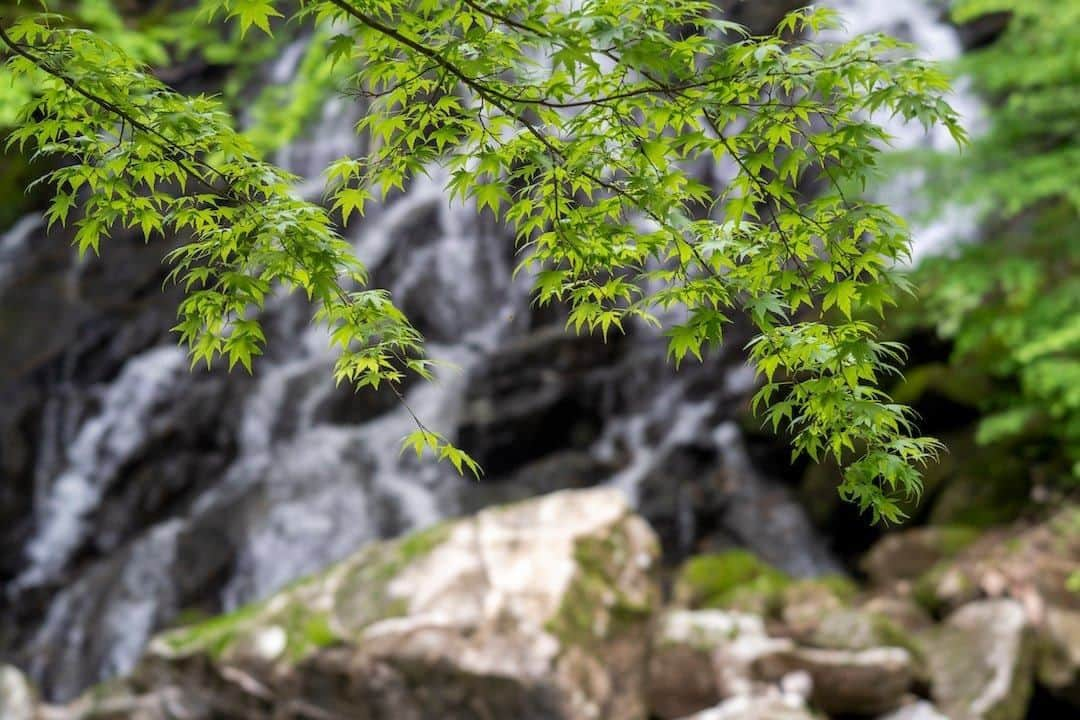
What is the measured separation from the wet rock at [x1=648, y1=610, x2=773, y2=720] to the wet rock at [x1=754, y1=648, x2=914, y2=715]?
239 mm

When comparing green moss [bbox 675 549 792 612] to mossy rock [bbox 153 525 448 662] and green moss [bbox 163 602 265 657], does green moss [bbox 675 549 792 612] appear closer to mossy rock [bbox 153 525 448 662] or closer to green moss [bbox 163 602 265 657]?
mossy rock [bbox 153 525 448 662]

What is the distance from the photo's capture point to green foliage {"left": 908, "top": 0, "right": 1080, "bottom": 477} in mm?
9555

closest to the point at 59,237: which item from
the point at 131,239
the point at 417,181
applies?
the point at 131,239

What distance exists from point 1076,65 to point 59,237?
15.5 m

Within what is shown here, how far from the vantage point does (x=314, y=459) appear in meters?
14.6

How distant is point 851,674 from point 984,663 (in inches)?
54.1

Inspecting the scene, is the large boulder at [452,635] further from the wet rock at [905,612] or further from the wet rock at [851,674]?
the wet rock at [905,612]

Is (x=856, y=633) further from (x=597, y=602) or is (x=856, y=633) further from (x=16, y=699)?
(x=16, y=699)

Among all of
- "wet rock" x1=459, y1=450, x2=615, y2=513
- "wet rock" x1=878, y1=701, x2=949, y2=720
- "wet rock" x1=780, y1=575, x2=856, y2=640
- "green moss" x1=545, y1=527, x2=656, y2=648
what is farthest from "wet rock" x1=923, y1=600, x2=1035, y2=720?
"wet rock" x1=459, y1=450, x2=615, y2=513

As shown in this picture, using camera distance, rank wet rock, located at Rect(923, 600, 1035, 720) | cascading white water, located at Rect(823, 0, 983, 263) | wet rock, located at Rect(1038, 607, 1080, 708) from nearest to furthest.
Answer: wet rock, located at Rect(923, 600, 1035, 720)
wet rock, located at Rect(1038, 607, 1080, 708)
cascading white water, located at Rect(823, 0, 983, 263)

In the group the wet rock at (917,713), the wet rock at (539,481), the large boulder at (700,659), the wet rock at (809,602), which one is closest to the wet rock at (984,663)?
the wet rock at (917,713)

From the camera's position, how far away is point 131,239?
55.3 feet

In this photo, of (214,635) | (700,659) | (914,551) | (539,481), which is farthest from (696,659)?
(539,481)

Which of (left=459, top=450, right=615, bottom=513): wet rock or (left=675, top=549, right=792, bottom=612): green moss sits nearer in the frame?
(left=675, top=549, right=792, bottom=612): green moss
